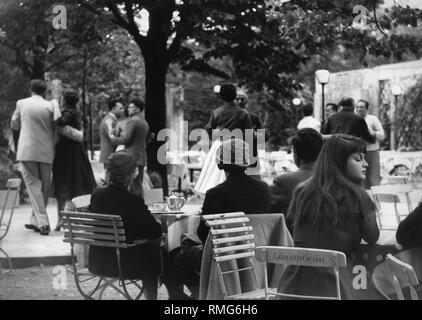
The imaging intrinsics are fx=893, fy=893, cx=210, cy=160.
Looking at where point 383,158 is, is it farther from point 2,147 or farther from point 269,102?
point 2,147

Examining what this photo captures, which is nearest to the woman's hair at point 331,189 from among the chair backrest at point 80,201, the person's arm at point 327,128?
the chair backrest at point 80,201

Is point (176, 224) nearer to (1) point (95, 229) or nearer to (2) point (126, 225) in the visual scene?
(2) point (126, 225)

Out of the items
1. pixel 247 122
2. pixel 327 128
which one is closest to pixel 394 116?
pixel 327 128

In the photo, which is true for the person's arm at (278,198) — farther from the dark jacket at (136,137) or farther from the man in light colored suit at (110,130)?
the man in light colored suit at (110,130)

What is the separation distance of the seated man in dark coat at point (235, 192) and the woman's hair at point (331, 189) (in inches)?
25.8

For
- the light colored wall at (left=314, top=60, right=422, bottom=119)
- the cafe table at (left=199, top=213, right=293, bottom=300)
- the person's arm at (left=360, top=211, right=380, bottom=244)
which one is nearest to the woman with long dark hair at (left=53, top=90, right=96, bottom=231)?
the cafe table at (left=199, top=213, right=293, bottom=300)

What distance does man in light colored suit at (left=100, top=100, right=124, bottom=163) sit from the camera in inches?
396

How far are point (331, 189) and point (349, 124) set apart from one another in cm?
566

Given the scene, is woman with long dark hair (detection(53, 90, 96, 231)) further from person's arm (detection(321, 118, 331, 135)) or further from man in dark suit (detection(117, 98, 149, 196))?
person's arm (detection(321, 118, 331, 135))

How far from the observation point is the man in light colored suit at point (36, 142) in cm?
938

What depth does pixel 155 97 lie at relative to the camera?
12.6 metres

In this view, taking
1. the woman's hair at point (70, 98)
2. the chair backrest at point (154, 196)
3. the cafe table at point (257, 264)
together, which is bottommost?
the cafe table at point (257, 264)

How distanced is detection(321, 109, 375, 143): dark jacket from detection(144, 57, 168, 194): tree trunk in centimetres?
310
